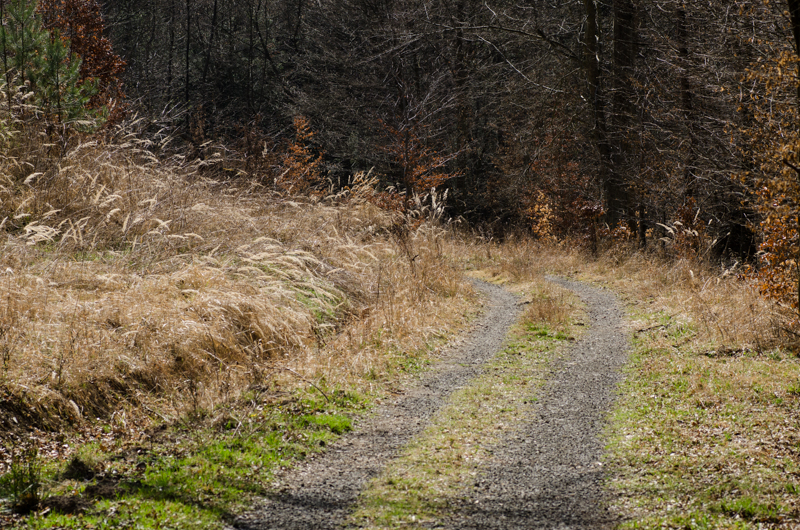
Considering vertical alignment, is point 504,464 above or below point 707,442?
below

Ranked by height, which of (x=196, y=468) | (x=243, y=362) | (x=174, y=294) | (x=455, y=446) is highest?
(x=174, y=294)

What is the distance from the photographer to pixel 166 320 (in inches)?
263

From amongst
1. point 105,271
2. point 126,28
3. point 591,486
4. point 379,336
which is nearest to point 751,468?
point 591,486

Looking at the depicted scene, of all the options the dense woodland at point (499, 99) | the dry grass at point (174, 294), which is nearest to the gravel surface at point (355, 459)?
the dry grass at point (174, 294)

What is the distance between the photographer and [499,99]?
2345cm

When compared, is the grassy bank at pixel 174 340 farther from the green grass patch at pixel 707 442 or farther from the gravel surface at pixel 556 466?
the green grass patch at pixel 707 442

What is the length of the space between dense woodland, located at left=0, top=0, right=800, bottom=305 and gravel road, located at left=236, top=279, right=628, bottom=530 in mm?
2505

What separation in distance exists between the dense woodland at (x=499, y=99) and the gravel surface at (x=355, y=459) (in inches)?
141

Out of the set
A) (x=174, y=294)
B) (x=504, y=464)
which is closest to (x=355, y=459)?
(x=504, y=464)

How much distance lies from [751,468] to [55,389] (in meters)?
5.30

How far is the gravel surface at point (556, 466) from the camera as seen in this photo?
4.15 metres

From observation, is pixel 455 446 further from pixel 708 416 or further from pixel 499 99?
pixel 499 99

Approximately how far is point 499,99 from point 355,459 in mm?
20020

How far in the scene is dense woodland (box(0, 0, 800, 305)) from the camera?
9.71 meters
